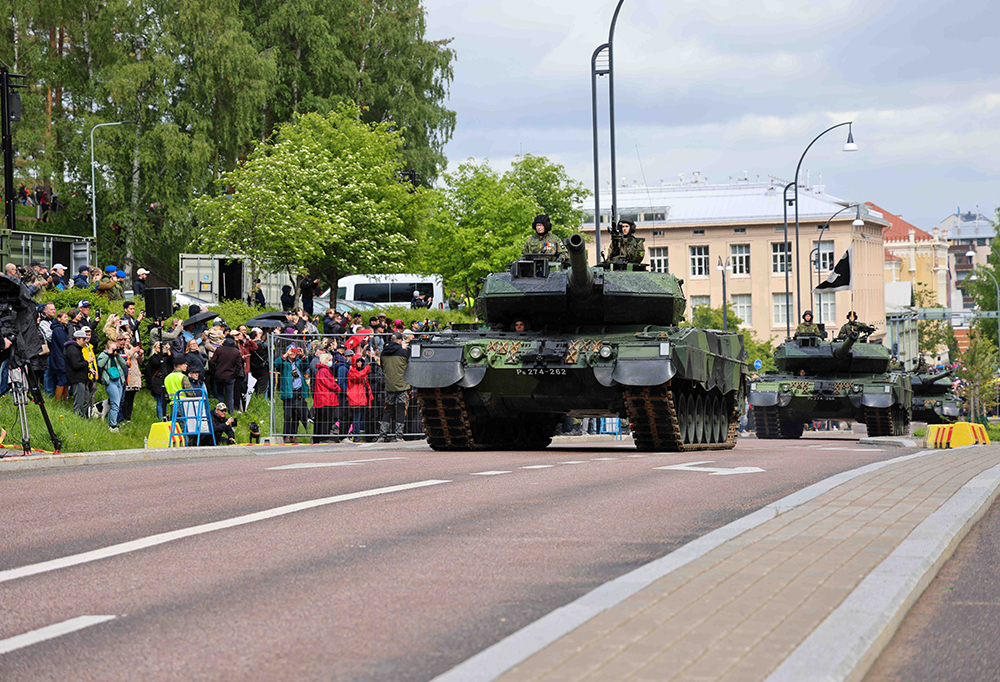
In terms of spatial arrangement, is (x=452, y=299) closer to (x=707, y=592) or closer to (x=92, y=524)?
(x=92, y=524)

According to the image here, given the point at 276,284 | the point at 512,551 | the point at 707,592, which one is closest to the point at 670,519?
the point at 512,551

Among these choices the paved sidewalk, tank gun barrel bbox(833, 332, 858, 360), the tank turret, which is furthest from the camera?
tank gun barrel bbox(833, 332, 858, 360)

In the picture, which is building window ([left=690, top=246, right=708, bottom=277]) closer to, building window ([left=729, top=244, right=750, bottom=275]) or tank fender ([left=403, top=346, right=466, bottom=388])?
building window ([left=729, top=244, right=750, bottom=275])

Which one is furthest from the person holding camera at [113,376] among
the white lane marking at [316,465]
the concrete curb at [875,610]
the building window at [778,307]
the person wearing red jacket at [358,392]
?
the building window at [778,307]

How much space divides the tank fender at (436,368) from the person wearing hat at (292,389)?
14.5 ft

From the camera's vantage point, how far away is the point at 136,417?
22.3 meters

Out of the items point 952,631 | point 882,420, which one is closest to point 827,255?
point 882,420

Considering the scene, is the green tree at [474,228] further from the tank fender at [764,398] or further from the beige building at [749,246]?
the beige building at [749,246]

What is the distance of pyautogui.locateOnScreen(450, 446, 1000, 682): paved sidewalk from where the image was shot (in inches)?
194

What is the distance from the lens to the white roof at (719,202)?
9956 centimetres

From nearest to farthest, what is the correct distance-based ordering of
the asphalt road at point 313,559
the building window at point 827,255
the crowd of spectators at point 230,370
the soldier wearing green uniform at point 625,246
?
the asphalt road at point 313,559
the crowd of spectators at point 230,370
the soldier wearing green uniform at point 625,246
the building window at point 827,255

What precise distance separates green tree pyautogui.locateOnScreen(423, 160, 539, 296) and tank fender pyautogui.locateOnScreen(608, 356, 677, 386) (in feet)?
116

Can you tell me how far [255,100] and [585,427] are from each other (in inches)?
828

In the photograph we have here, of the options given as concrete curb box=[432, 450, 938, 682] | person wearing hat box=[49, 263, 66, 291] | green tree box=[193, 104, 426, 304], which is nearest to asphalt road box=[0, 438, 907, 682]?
concrete curb box=[432, 450, 938, 682]
